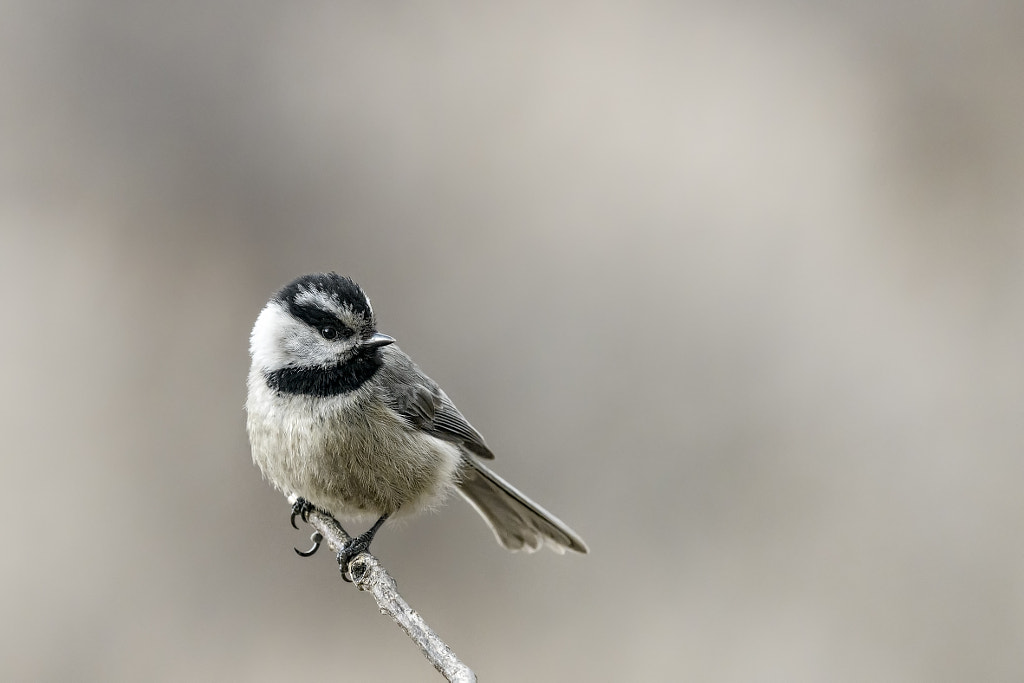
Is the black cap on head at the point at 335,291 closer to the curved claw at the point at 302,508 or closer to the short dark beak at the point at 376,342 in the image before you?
the short dark beak at the point at 376,342

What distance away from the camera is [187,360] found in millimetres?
6336

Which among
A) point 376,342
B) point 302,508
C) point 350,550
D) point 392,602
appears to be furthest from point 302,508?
point 392,602

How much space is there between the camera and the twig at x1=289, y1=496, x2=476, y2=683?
257 cm

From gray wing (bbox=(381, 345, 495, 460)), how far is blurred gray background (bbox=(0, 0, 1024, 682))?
1575mm

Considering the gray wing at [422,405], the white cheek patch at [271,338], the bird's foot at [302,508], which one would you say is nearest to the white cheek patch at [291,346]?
the white cheek patch at [271,338]

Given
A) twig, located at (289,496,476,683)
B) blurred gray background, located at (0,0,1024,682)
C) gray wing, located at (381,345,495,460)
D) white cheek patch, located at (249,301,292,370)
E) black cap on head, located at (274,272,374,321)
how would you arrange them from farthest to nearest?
blurred gray background, located at (0,0,1024,682) → gray wing, located at (381,345,495,460) → white cheek patch, located at (249,301,292,370) → black cap on head, located at (274,272,374,321) → twig, located at (289,496,476,683)

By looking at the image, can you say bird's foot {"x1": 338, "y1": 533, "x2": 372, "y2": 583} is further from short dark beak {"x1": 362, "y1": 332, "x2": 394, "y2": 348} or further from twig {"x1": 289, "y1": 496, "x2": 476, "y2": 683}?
short dark beak {"x1": 362, "y1": 332, "x2": 394, "y2": 348}

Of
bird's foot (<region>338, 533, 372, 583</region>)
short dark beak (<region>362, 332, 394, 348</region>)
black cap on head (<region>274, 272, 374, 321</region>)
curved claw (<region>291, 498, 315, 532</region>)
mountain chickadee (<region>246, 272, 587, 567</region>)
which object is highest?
black cap on head (<region>274, 272, 374, 321</region>)

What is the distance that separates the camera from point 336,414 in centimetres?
397

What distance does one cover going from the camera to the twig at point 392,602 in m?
2.57

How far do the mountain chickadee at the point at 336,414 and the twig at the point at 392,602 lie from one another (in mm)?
93

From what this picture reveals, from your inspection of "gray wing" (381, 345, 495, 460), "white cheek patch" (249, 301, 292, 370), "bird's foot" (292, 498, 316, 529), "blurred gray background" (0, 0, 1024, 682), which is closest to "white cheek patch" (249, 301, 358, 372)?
"white cheek patch" (249, 301, 292, 370)

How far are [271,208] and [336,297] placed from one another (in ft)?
9.43

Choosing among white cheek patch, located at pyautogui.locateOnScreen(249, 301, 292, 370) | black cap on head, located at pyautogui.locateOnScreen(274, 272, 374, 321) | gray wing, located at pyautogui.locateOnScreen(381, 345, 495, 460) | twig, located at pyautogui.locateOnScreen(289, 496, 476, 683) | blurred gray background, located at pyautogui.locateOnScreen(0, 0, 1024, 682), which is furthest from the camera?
blurred gray background, located at pyautogui.locateOnScreen(0, 0, 1024, 682)
